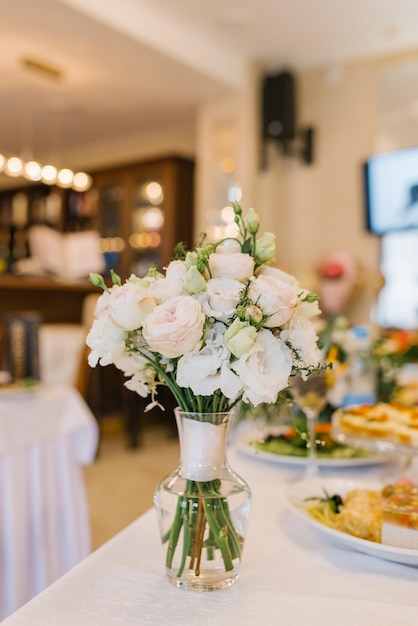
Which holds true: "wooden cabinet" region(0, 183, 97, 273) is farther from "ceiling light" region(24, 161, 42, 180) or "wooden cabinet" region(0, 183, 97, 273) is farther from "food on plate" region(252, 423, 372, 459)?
"food on plate" region(252, 423, 372, 459)

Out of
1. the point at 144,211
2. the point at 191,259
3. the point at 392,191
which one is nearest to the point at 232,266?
the point at 191,259

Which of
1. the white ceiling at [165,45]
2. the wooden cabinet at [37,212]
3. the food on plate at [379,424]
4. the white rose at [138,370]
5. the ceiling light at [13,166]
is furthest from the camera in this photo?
the wooden cabinet at [37,212]

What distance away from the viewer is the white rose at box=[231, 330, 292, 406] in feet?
2.38

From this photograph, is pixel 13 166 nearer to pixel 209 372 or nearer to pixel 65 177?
pixel 65 177

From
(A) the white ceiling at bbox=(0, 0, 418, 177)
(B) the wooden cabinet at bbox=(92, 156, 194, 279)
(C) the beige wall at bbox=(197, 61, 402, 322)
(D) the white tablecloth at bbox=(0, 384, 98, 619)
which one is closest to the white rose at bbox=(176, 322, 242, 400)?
(D) the white tablecloth at bbox=(0, 384, 98, 619)

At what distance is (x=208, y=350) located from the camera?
77 centimetres

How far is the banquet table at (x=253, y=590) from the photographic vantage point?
2.35ft

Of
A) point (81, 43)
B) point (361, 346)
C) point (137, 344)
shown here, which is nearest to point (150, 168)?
point (81, 43)

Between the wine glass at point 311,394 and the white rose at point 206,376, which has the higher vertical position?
the white rose at point 206,376

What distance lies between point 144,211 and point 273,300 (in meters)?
5.51

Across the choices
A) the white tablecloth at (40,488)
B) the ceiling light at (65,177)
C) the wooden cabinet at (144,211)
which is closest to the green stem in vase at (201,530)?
the white tablecloth at (40,488)

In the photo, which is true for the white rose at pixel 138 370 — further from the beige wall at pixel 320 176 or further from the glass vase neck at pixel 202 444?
the beige wall at pixel 320 176

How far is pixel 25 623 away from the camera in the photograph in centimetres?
69

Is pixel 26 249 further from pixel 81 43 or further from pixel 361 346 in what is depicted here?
pixel 361 346
